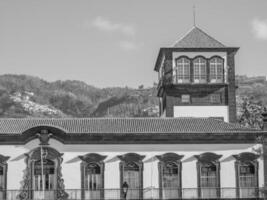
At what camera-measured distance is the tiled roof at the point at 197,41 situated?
5177cm

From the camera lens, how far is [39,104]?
130750mm

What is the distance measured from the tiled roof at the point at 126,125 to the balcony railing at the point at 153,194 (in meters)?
3.71

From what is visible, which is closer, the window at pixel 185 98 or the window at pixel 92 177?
the window at pixel 92 177

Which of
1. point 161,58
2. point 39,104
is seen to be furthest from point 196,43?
point 39,104

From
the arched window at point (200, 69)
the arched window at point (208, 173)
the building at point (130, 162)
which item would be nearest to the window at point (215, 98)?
the arched window at point (200, 69)

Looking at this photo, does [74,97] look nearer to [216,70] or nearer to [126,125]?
[216,70]

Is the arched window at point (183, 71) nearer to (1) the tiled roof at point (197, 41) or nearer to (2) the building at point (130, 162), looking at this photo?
(1) the tiled roof at point (197, 41)

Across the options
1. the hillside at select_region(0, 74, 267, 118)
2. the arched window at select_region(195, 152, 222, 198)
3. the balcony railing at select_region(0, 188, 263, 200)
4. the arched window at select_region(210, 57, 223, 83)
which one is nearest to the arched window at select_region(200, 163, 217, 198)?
the arched window at select_region(195, 152, 222, 198)

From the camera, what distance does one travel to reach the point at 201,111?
51.0 m

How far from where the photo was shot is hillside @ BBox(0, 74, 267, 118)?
119 metres

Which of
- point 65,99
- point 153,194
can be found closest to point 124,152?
point 153,194

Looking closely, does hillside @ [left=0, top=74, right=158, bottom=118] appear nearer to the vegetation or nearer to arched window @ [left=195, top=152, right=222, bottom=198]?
the vegetation

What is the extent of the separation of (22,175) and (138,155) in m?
7.40

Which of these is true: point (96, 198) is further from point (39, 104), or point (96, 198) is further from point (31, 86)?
point (31, 86)
